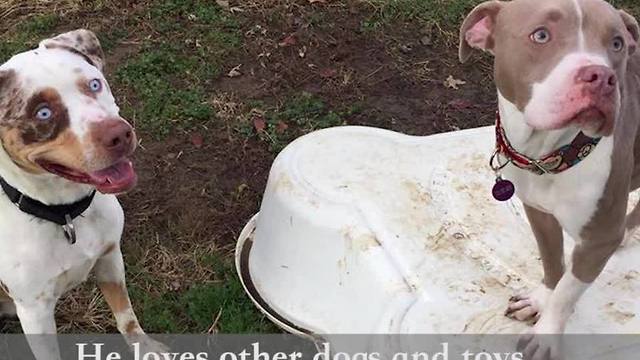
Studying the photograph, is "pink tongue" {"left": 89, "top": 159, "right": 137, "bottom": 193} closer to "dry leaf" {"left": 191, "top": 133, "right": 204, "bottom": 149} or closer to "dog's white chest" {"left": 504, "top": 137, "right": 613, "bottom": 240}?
"dog's white chest" {"left": 504, "top": 137, "right": 613, "bottom": 240}

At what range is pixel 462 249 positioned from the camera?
3346 millimetres

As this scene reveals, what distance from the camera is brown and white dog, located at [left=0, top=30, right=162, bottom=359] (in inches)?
97.3

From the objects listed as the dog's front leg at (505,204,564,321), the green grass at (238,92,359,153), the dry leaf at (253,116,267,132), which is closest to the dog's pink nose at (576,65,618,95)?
the dog's front leg at (505,204,564,321)

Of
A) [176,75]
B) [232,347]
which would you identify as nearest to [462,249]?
[232,347]

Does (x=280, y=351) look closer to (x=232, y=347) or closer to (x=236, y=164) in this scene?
(x=232, y=347)

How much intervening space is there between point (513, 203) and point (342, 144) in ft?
2.47

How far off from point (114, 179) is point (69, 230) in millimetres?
299

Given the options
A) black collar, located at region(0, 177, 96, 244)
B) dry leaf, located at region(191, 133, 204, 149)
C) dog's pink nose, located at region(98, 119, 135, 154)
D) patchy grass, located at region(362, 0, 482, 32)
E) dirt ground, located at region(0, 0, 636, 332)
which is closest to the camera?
dog's pink nose, located at region(98, 119, 135, 154)

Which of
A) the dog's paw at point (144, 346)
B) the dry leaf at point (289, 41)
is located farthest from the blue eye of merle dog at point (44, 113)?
the dry leaf at point (289, 41)

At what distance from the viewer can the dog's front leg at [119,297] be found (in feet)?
10.1

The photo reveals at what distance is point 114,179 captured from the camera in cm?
256

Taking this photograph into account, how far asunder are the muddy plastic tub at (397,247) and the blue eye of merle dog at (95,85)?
1072mm

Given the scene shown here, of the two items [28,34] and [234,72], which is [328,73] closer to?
[234,72]

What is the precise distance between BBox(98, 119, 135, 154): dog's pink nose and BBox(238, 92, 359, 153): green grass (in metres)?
1.81
